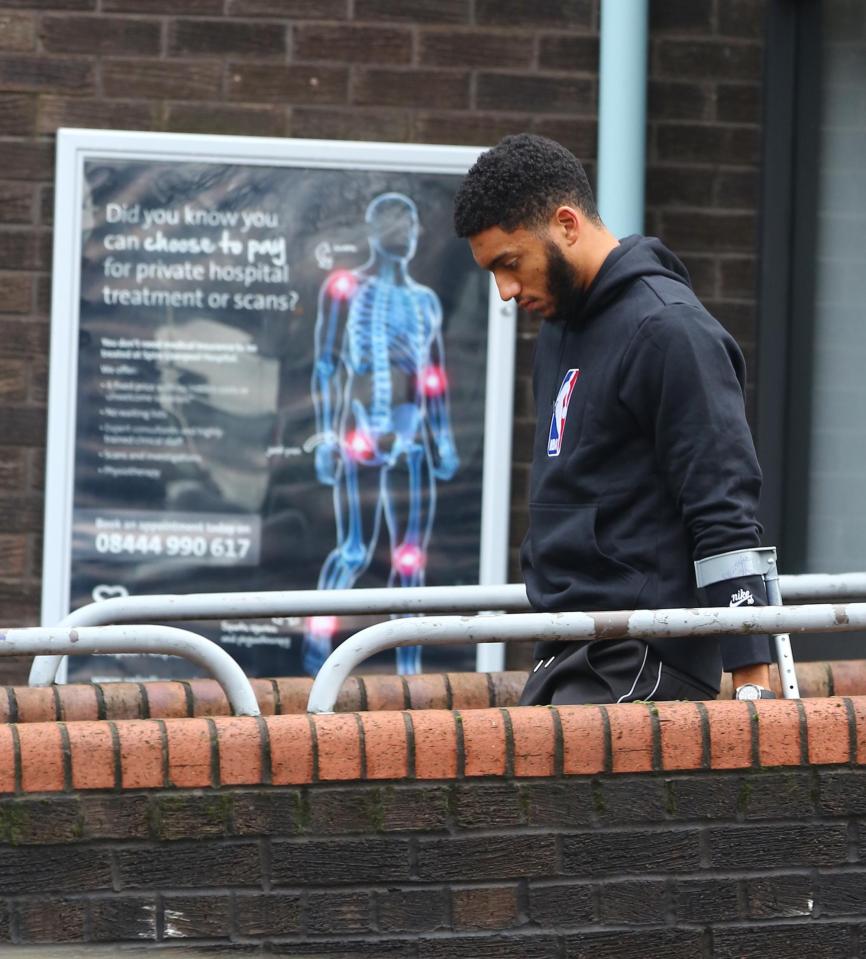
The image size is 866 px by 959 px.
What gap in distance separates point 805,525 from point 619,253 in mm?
3078

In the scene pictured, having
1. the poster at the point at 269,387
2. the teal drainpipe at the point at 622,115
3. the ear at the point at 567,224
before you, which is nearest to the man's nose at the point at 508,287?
the ear at the point at 567,224

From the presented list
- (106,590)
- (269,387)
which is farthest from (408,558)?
(106,590)

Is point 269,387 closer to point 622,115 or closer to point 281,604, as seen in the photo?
point 622,115

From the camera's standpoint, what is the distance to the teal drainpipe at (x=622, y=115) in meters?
5.32

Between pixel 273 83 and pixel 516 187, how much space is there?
287 cm

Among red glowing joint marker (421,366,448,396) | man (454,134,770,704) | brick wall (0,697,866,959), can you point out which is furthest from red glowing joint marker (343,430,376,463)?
brick wall (0,697,866,959)

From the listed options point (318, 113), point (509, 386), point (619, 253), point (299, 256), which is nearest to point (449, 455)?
point (509, 386)

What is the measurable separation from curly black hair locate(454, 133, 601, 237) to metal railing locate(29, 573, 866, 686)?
741 mm

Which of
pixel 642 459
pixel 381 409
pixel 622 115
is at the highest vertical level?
pixel 622 115

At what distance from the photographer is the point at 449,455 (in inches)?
225

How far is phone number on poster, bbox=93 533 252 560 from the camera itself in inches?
222

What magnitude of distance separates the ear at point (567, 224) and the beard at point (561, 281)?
27 millimetres

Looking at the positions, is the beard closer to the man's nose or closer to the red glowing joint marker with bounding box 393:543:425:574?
the man's nose

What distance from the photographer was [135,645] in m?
2.82
